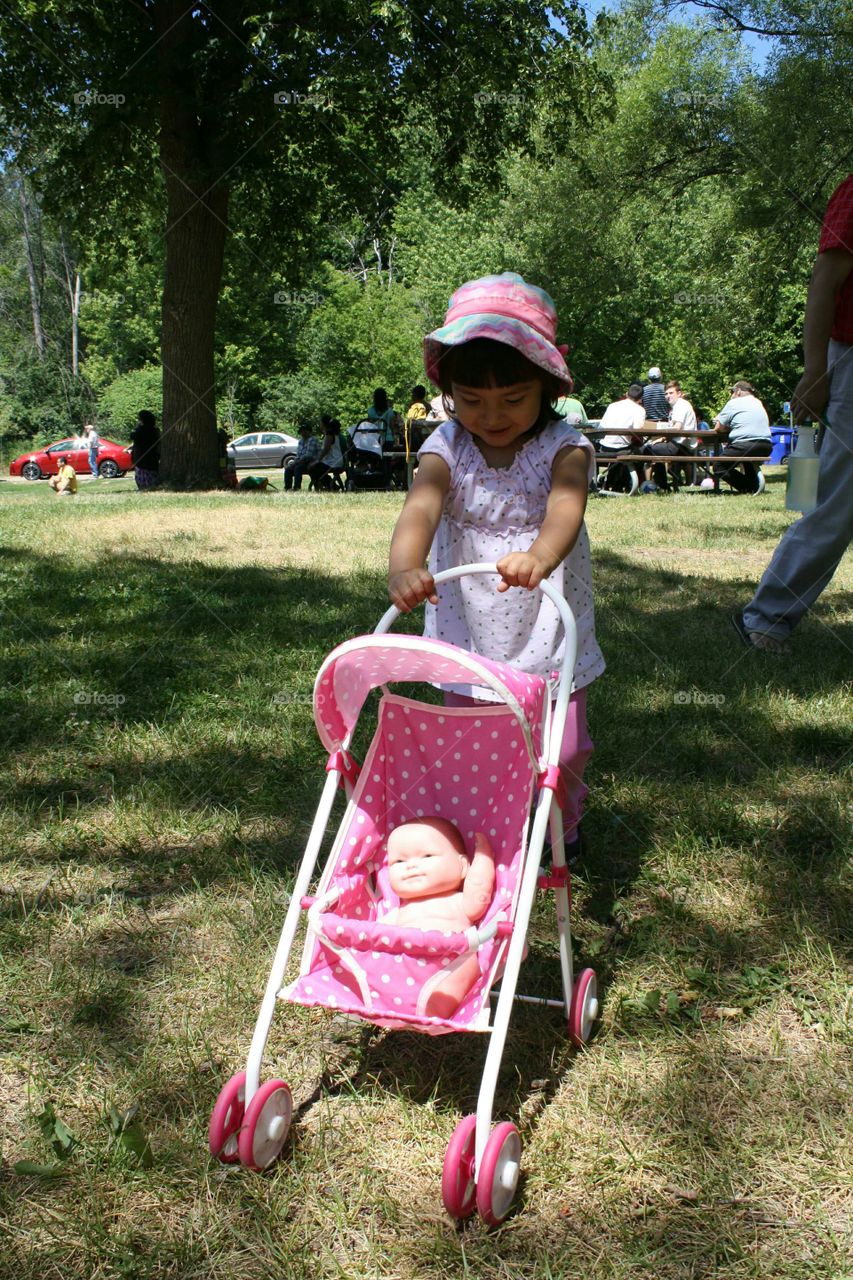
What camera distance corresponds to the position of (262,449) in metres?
36.6

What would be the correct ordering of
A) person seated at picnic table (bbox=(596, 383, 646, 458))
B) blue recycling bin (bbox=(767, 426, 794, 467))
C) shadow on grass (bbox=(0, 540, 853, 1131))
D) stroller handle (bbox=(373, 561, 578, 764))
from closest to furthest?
stroller handle (bbox=(373, 561, 578, 764))
shadow on grass (bbox=(0, 540, 853, 1131))
person seated at picnic table (bbox=(596, 383, 646, 458))
blue recycling bin (bbox=(767, 426, 794, 467))

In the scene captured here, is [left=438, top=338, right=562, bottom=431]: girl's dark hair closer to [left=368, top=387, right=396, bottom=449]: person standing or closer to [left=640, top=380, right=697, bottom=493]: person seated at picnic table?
[left=640, top=380, right=697, bottom=493]: person seated at picnic table

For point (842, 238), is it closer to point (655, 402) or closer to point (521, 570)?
point (521, 570)

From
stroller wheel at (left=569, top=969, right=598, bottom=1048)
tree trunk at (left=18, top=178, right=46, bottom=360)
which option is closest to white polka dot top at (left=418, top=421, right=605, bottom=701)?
stroller wheel at (left=569, top=969, right=598, bottom=1048)

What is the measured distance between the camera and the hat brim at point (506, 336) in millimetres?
2404

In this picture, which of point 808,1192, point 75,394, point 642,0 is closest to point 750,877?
point 808,1192

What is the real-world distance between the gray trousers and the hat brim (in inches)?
99.7

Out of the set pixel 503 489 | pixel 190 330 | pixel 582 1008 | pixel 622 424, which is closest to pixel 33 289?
pixel 190 330

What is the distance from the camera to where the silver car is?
3656 cm

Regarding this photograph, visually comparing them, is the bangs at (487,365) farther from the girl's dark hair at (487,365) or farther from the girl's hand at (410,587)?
the girl's hand at (410,587)

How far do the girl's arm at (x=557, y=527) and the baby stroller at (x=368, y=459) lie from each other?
14.8 meters

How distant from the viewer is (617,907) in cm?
285

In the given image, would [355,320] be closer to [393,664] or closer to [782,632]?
[782,632]

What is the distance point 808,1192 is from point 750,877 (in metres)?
1.14
